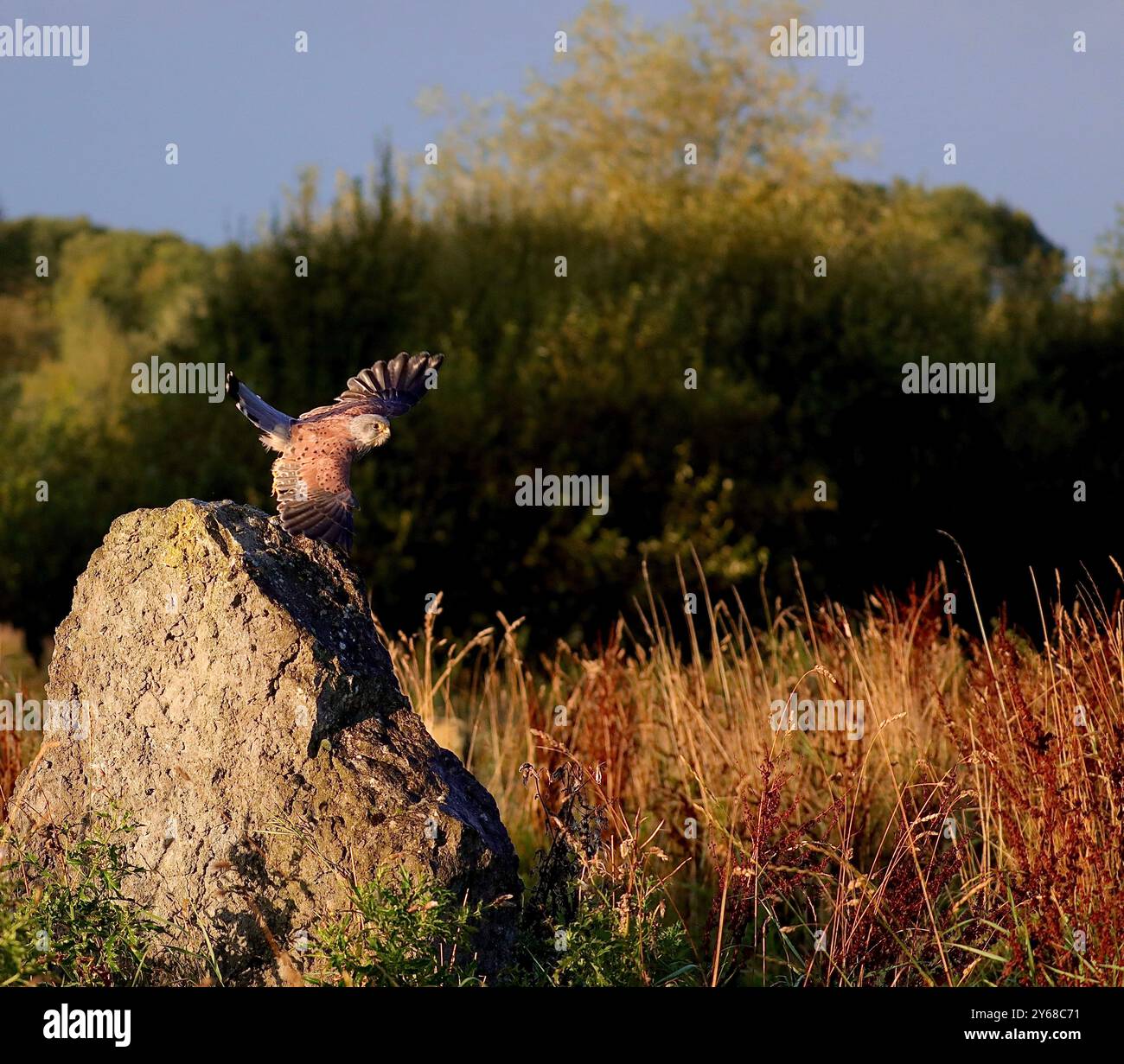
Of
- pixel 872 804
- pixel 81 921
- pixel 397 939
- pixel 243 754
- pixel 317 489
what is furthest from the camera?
pixel 872 804

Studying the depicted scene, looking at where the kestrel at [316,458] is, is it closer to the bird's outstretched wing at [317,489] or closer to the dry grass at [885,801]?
the bird's outstretched wing at [317,489]

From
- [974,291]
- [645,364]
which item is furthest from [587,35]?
[645,364]

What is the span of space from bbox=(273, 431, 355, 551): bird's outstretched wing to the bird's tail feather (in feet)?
0.21

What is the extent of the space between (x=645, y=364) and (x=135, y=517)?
749cm

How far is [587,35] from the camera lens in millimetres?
21250

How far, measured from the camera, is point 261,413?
11.9 feet

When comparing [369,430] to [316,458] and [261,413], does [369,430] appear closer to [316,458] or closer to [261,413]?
[316,458]

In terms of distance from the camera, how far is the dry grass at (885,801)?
382cm

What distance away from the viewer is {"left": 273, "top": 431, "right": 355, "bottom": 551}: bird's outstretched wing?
11.9 ft

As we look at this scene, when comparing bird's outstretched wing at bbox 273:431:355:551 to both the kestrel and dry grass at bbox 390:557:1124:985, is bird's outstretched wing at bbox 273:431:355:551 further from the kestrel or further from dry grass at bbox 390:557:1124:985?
dry grass at bbox 390:557:1124:985

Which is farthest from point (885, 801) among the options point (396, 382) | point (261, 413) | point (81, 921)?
point (81, 921)

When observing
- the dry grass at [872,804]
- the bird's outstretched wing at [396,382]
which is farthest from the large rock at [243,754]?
the bird's outstretched wing at [396,382]

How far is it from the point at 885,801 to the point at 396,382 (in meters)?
2.87

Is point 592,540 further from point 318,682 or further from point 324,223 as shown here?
point 318,682
